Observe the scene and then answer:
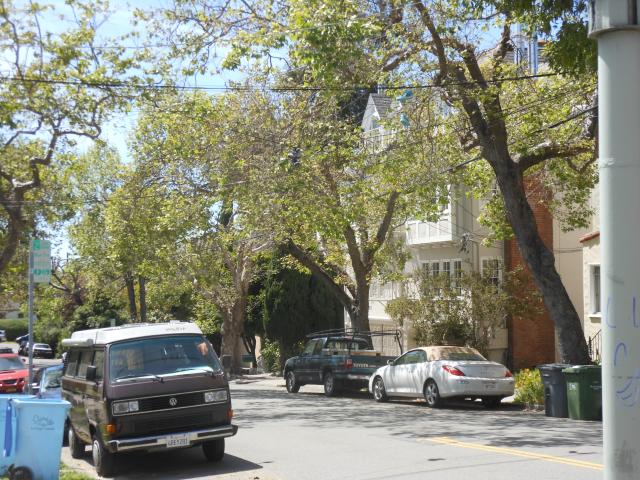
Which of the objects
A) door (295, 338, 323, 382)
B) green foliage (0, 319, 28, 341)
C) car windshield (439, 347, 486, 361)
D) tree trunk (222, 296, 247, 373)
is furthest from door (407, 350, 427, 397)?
green foliage (0, 319, 28, 341)

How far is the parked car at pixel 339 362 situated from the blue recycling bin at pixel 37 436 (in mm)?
14794

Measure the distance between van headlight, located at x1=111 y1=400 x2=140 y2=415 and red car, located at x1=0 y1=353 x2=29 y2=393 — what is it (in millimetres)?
14072

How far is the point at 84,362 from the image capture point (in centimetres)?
1276

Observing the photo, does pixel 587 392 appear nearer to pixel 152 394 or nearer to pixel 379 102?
pixel 152 394

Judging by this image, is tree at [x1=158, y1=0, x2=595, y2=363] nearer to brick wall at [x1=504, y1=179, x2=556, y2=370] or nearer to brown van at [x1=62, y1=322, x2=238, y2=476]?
brown van at [x1=62, y1=322, x2=238, y2=476]

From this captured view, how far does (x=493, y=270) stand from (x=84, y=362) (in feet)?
61.2

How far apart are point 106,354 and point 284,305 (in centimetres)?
2588

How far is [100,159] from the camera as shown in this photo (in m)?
42.7

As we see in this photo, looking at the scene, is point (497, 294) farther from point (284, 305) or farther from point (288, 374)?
point (284, 305)

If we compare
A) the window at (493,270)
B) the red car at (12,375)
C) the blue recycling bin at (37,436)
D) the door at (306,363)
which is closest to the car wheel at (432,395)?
the door at (306,363)

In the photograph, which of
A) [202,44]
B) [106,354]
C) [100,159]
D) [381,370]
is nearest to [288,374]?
[381,370]

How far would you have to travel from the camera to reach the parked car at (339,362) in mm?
23656

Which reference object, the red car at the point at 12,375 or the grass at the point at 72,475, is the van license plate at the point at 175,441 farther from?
the red car at the point at 12,375

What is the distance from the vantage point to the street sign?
44.9ft
